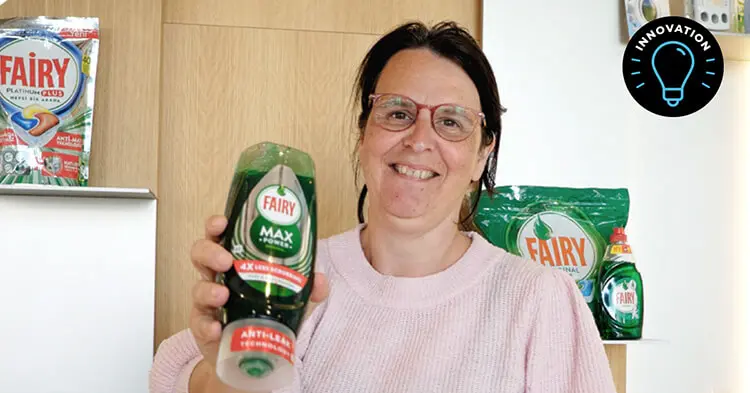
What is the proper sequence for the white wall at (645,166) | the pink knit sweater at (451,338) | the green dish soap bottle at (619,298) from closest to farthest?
the pink knit sweater at (451,338) → the green dish soap bottle at (619,298) → the white wall at (645,166)

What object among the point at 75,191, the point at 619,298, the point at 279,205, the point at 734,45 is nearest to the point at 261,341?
the point at 279,205

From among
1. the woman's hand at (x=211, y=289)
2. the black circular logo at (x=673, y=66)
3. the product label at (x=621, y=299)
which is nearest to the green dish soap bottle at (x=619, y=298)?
the product label at (x=621, y=299)

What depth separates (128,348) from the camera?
183cm

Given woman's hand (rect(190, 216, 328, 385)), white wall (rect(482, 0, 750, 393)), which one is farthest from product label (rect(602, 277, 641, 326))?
woman's hand (rect(190, 216, 328, 385))

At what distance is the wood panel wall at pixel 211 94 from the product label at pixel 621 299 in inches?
3.1

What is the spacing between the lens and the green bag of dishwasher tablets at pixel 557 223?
5.96 ft

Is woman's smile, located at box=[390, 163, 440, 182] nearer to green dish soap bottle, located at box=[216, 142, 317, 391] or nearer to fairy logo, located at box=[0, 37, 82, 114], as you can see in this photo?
green dish soap bottle, located at box=[216, 142, 317, 391]

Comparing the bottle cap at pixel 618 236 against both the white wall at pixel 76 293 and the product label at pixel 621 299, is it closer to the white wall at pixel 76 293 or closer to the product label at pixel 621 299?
the product label at pixel 621 299

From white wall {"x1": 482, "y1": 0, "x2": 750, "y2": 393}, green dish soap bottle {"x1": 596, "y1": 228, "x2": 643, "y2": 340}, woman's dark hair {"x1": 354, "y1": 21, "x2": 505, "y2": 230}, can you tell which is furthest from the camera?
white wall {"x1": 482, "y1": 0, "x2": 750, "y2": 393}

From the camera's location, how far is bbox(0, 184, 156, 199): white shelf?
1.66 m

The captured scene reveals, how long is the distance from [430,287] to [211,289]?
520mm

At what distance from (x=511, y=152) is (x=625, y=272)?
1.29ft

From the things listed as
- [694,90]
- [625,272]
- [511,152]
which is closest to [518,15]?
[511,152]

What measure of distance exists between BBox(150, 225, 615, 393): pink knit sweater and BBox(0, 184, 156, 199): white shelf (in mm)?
620
